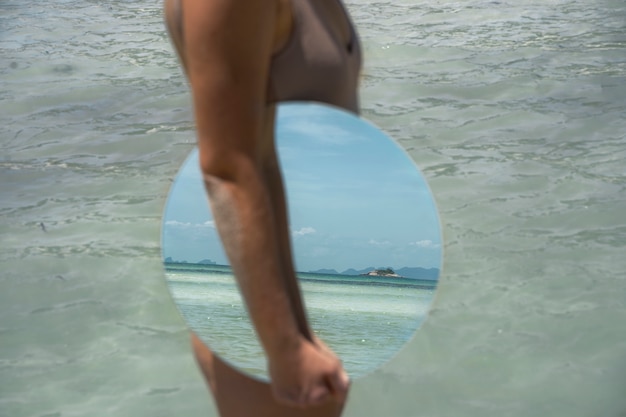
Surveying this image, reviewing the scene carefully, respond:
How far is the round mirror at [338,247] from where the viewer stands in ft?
3.60

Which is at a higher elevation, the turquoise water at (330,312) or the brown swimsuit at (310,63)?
the brown swimsuit at (310,63)

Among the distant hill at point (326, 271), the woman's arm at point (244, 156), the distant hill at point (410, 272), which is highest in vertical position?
the woman's arm at point (244, 156)

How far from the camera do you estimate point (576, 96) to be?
4.57m

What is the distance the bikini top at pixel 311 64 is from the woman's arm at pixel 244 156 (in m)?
0.06

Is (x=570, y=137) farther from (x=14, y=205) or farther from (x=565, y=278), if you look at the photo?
(x=14, y=205)

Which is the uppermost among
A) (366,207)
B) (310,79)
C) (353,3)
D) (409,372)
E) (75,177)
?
(310,79)

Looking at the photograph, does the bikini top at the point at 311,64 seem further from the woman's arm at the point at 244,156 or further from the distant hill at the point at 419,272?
the distant hill at the point at 419,272

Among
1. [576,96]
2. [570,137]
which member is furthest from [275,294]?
[576,96]

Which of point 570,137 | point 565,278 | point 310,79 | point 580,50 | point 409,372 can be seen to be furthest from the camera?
point 580,50

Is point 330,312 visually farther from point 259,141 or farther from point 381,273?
point 259,141

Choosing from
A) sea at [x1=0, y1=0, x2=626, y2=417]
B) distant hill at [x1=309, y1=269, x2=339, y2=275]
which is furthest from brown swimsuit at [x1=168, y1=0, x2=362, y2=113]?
sea at [x1=0, y1=0, x2=626, y2=417]

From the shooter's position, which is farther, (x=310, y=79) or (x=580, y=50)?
(x=580, y=50)

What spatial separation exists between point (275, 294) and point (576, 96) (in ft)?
12.5

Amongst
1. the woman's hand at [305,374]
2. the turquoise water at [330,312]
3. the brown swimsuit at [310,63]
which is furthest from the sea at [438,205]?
the brown swimsuit at [310,63]
